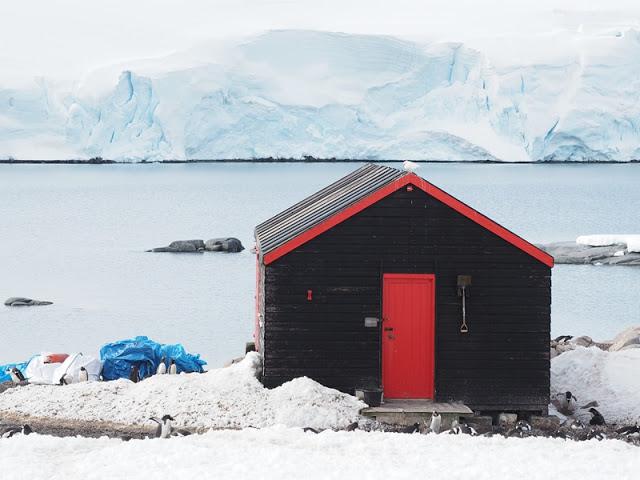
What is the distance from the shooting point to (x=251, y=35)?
4018 inches

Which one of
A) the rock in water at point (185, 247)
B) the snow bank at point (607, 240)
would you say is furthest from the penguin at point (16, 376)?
the snow bank at point (607, 240)

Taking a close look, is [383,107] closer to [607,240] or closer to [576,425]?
[607,240]

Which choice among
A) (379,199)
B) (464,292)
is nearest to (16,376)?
(379,199)

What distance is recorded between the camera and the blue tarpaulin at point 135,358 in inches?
697

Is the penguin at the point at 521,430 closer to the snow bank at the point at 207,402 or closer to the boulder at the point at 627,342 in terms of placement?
the snow bank at the point at 207,402

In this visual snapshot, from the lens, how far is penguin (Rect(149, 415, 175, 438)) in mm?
12905

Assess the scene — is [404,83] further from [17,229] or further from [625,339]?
[625,339]

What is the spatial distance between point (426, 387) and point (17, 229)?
183 feet

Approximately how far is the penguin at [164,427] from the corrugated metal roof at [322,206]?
2.49m

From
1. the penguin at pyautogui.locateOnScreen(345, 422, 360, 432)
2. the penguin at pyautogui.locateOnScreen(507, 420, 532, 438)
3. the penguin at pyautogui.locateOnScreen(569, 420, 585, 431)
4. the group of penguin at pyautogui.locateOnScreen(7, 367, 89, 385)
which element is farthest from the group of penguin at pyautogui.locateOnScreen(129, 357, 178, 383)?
the penguin at pyautogui.locateOnScreen(569, 420, 585, 431)

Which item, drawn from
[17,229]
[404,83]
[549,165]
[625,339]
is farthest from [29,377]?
[549,165]

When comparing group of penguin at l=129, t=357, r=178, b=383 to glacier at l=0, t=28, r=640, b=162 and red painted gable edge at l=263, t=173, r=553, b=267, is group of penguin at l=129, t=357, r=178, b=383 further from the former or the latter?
glacier at l=0, t=28, r=640, b=162

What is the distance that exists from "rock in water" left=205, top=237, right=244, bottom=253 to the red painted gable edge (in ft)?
113

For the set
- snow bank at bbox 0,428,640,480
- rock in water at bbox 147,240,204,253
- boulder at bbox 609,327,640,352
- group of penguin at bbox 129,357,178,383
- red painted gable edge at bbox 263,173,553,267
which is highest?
rock in water at bbox 147,240,204,253
